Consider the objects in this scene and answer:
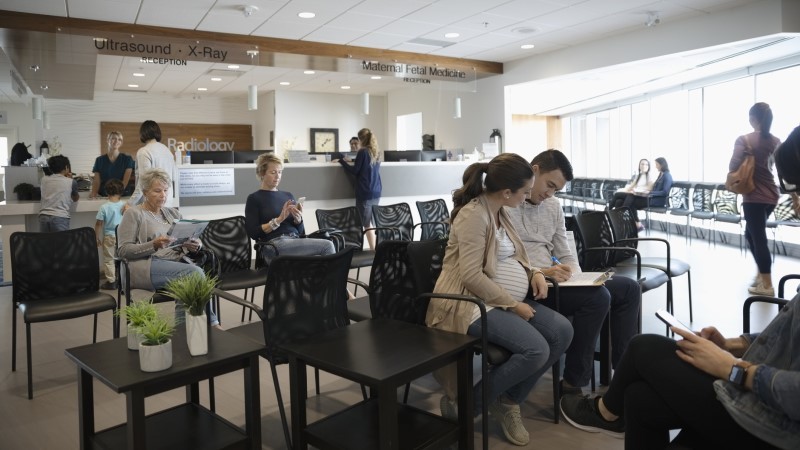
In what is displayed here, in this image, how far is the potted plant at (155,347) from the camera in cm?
192

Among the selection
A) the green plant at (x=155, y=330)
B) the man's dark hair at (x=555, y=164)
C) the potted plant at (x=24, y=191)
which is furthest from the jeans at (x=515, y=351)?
the potted plant at (x=24, y=191)

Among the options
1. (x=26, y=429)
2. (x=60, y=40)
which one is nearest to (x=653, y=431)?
(x=26, y=429)

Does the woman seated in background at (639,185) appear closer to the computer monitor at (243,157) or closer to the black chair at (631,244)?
the black chair at (631,244)

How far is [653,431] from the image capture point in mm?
1842

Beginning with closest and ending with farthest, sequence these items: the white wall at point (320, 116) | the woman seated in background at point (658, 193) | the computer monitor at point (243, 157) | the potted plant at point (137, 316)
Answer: the potted plant at point (137, 316)
the computer monitor at point (243, 157)
the woman seated in background at point (658, 193)
the white wall at point (320, 116)

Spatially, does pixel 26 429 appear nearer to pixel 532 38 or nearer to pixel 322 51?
pixel 322 51

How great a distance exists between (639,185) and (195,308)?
9.55m

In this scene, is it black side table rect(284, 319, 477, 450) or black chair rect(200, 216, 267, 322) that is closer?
black side table rect(284, 319, 477, 450)

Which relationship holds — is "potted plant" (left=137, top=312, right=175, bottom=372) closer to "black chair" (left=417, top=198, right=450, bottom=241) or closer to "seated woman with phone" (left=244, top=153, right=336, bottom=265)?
"seated woman with phone" (left=244, top=153, right=336, bottom=265)

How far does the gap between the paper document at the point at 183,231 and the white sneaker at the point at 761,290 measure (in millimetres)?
4675

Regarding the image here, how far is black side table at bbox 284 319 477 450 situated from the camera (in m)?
1.93

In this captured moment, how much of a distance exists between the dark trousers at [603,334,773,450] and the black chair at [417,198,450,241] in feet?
11.8

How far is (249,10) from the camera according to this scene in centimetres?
616

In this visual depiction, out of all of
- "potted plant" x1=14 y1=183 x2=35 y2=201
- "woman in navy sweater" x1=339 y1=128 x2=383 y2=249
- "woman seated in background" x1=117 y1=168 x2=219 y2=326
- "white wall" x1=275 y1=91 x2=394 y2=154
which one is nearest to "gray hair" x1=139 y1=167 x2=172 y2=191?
"woman seated in background" x1=117 y1=168 x2=219 y2=326
